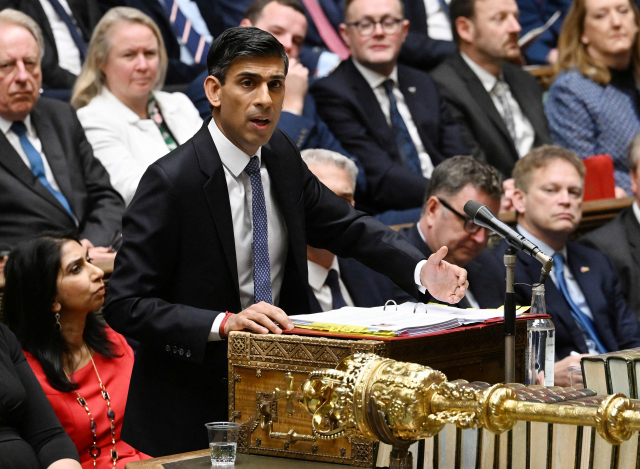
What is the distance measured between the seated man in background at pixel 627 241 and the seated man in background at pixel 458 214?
969 millimetres

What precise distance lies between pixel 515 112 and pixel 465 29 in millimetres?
538

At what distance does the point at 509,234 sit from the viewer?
193 centimetres

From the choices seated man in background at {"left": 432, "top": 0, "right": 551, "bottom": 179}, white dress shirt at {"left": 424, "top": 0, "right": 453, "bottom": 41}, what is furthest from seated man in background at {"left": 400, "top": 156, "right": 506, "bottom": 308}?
white dress shirt at {"left": 424, "top": 0, "right": 453, "bottom": 41}

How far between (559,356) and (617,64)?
2.52 m

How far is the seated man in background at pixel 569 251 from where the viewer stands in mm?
3934

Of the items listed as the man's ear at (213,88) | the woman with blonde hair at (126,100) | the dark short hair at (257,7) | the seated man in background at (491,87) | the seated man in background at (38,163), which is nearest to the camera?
the man's ear at (213,88)

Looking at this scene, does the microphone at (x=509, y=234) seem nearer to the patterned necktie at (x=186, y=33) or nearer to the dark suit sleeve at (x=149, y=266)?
the dark suit sleeve at (x=149, y=266)

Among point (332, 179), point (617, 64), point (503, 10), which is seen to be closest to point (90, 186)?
point (332, 179)

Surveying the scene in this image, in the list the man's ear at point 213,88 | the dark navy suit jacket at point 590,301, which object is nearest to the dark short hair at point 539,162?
the dark navy suit jacket at point 590,301

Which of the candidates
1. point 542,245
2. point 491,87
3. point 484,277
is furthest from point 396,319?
point 491,87

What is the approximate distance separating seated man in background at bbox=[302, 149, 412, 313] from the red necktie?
169 cm

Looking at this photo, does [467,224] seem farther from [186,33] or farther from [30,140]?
[186,33]

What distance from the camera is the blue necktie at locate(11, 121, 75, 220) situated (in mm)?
3846

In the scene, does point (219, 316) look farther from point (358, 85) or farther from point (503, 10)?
point (503, 10)
